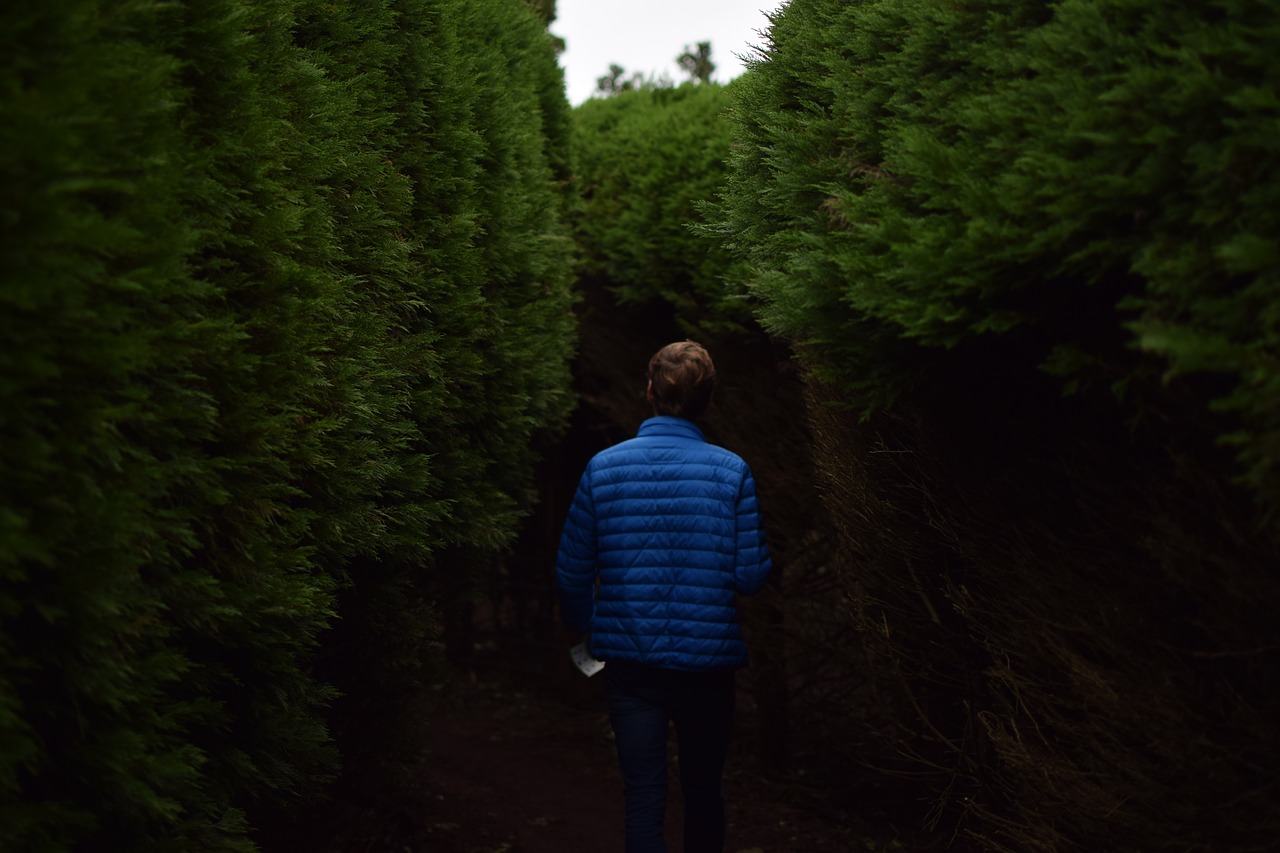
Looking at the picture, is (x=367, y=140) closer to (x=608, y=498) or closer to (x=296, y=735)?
(x=608, y=498)

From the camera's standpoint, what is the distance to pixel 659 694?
12.2ft

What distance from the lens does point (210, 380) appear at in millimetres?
2676

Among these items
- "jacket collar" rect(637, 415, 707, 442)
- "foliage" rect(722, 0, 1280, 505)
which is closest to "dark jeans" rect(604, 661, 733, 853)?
A: "jacket collar" rect(637, 415, 707, 442)

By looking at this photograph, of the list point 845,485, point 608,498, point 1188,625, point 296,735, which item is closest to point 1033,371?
point 1188,625

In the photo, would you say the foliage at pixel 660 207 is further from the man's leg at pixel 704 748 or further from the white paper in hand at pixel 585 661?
the man's leg at pixel 704 748

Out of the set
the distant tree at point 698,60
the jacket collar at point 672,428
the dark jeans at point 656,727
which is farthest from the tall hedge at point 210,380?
the distant tree at point 698,60

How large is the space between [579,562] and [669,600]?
40 cm

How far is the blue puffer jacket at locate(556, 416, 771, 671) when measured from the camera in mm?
3658

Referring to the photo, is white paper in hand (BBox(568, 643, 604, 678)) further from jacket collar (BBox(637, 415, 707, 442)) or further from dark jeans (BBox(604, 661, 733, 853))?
jacket collar (BBox(637, 415, 707, 442))

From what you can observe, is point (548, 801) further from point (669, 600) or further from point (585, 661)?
point (669, 600)

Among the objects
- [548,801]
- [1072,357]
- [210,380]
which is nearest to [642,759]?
[210,380]

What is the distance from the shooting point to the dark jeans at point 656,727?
3.71 meters

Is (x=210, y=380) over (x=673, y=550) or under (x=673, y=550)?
over

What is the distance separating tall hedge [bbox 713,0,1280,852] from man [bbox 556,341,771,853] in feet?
1.69
